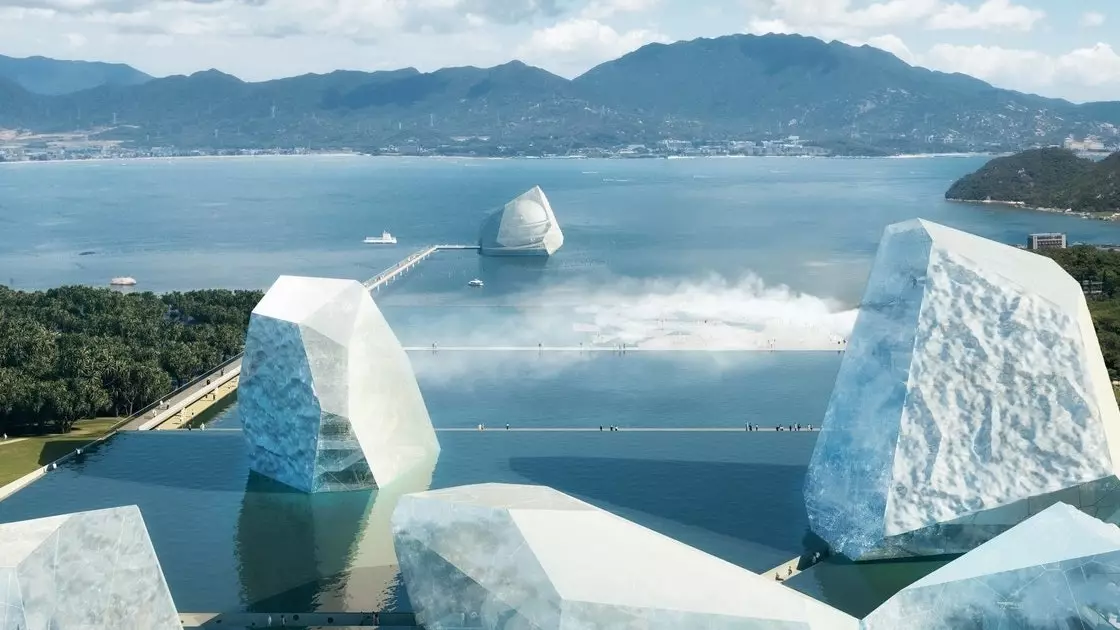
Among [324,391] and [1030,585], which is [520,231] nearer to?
[324,391]

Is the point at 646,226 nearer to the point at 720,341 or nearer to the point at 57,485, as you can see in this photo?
the point at 720,341

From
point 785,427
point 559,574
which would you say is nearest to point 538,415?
point 785,427

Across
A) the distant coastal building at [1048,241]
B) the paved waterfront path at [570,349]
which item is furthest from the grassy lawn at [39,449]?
the distant coastal building at [1048,241]

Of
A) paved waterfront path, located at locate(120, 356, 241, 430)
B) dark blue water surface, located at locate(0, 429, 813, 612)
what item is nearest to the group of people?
dark blue water surface, located at locate(0, 429, 813, 612)

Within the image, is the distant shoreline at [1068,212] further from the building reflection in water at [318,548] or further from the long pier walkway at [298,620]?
the long pier walkway at [298,620]

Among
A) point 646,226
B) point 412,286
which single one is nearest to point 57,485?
point 412,286

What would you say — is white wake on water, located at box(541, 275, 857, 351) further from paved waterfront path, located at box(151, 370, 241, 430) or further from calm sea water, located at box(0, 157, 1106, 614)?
paved waterfront path, located at box(151, 370, 241, 430)
